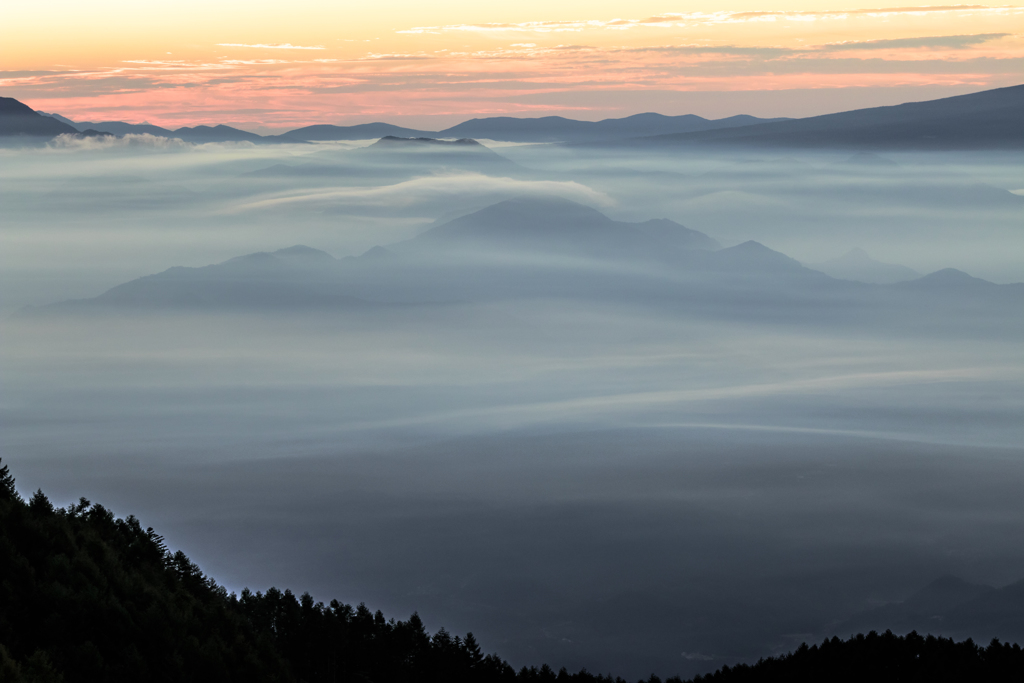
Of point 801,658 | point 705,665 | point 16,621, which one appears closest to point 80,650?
point 16,621

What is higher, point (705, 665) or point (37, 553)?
point (37, 553)

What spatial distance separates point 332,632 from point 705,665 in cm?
17086

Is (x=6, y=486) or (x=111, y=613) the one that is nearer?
(x=111, y=613)

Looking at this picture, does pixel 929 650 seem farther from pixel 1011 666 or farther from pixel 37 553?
pixel 37 553

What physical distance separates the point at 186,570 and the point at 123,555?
258 centimetres

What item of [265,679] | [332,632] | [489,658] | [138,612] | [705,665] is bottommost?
[705,665]

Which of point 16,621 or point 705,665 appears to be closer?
point 16,621

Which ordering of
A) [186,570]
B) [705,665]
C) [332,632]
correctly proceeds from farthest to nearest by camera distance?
[705,665]
[332,632]
[186,570]

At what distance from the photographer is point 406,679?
44.0 metres

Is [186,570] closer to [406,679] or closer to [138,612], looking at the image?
[138,612]

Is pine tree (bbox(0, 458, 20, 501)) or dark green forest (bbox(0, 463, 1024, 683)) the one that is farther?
pine tree (bbox(0, 458, 20, 501))

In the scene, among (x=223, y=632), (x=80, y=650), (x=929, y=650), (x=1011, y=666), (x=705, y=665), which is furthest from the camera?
(x=705, y=665)

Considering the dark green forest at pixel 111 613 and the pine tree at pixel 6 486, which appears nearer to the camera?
the dark green forest at pixel 111 613

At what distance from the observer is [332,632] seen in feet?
138
